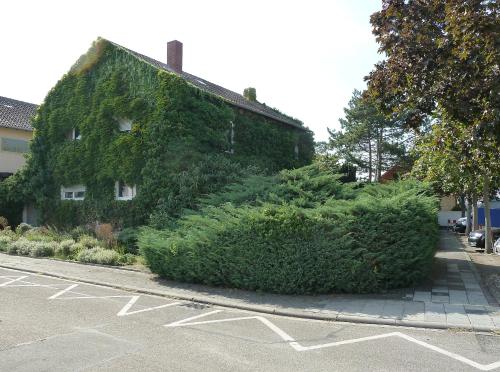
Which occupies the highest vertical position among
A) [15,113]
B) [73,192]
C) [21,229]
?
[15,113]

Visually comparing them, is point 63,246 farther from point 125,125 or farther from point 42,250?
point 125,125

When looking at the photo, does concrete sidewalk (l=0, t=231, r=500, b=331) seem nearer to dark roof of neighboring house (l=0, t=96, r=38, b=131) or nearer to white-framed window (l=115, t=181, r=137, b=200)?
white-framed window (l=115, t=181, r=137, b=200)

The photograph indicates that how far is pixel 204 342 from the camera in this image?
6.63 metres

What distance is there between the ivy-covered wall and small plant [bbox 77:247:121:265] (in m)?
3.13

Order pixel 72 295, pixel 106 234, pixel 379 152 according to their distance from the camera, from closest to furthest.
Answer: pixel 72 295, pixel 106 234, pixel 379 152

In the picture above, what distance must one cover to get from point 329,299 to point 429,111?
18.2ft

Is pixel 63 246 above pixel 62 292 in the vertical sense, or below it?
above

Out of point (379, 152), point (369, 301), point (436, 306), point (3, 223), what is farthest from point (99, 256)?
point (379, 152)

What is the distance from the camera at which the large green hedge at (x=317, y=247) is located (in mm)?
10000

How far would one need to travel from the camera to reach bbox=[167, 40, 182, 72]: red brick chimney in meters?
24.5

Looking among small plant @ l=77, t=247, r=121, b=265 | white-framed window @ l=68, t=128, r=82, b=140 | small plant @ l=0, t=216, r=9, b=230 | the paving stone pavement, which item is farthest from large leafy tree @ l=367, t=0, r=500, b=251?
small plant @ l=0, t=216, r=9, b=230

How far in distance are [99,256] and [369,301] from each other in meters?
8.98

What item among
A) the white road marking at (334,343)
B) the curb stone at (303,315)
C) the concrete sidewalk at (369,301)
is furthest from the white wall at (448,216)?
the white road marking at (334,343)

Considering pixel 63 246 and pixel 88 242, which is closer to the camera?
pixel 63 246
